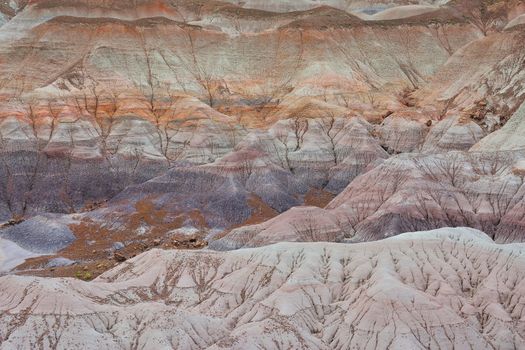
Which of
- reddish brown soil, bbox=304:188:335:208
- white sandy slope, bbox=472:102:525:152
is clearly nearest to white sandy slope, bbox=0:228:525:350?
white sandy slope, bbox=472:102:525:152

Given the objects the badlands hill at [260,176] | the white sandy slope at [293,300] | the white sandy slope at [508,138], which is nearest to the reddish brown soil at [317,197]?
the badlands hill at [260,176]

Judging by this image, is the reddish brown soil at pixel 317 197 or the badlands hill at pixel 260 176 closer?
the badlands hill at pixel 260 176

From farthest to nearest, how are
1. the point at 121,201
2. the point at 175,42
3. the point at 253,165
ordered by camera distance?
the point at 175,42, the point at 253,165, the point at 121,201

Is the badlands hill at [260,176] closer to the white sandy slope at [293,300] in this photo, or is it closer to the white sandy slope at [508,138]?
the white sandy slope at [293,300]

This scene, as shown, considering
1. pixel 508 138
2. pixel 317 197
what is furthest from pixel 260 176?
pixel 508 138

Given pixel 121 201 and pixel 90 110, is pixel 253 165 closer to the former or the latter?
pixel 121 201

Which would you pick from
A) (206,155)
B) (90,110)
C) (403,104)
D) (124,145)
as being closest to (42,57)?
(90,110)
